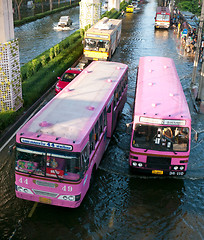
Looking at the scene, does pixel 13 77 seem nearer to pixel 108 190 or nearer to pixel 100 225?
pixel 108 190

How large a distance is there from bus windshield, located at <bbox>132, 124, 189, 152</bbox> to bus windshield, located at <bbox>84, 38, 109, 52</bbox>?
16849mm

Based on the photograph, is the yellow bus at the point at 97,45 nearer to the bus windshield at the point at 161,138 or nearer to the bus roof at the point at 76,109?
the bus roof at the point at 76,109

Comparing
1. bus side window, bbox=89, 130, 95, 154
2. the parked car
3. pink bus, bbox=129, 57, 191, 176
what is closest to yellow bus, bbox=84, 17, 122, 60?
the parked car

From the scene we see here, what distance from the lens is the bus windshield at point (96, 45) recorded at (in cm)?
2773

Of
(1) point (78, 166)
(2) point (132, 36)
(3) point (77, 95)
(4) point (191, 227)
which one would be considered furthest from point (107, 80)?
(2) point (132, 36)

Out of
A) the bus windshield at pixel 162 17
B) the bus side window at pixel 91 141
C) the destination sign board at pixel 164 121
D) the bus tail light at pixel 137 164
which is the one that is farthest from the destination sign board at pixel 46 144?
the bus windshield at pixel 162 17

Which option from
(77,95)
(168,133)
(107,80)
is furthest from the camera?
(107,80)

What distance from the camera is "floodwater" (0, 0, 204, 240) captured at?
33.4ft

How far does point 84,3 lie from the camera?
38.3 meters

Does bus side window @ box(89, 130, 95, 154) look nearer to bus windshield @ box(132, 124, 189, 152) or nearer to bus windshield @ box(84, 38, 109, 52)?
bus windshield @ box(132, 124, 189, 152)

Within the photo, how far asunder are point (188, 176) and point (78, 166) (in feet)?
18.2

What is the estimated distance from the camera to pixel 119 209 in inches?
445

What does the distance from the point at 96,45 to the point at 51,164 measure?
64.2 feet

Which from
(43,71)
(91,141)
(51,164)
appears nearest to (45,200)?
(51,164)
